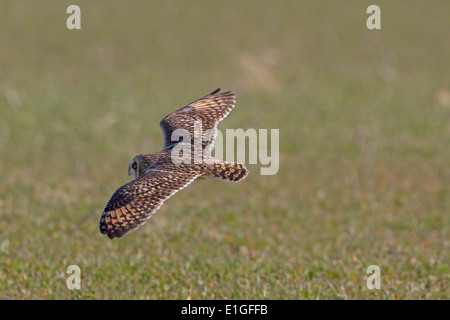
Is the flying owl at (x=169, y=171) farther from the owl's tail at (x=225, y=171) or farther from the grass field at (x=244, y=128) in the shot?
the grass field at (x=244, y=128)

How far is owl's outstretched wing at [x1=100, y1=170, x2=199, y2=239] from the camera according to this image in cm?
449

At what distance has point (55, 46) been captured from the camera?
26.5 meters

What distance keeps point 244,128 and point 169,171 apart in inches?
508

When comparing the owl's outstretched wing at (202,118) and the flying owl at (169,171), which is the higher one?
the owl's outstretched wing at (202,118)

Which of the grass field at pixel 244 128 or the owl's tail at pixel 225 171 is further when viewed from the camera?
the grass field at pixel 244 128

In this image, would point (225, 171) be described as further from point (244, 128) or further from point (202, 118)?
point (244, 128)

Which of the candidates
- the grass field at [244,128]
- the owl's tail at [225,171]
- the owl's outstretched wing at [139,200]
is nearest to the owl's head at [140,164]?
the owl's outstretched wing at [139,200]

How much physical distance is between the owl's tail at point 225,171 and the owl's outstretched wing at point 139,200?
354 mm

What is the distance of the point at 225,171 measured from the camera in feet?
16.9

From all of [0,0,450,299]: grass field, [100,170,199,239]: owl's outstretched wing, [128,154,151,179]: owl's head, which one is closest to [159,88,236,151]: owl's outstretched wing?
[128,154,151,179]: owl's head

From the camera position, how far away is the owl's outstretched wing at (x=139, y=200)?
14.7 feet

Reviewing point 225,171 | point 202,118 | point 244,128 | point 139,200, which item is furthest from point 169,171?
point 244,128

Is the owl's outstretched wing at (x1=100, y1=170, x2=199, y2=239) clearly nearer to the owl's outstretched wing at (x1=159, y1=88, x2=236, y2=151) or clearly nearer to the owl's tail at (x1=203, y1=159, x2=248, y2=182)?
the owl's tail at (x1=203, y1=159, x2=248, y2=182)

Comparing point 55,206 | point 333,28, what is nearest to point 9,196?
point 55,206
